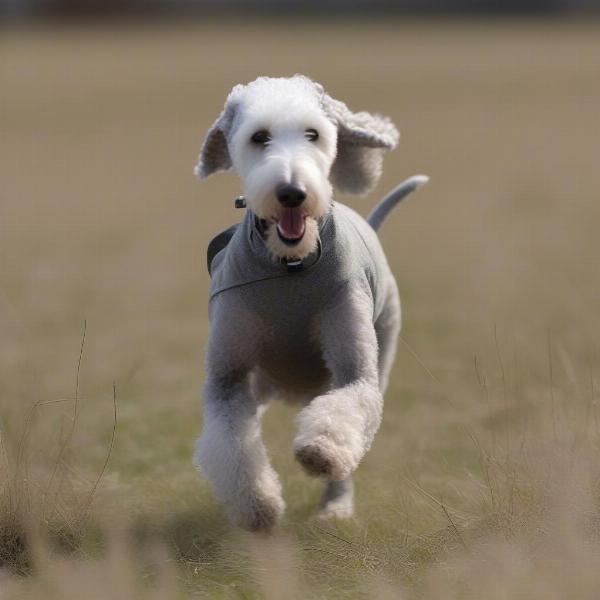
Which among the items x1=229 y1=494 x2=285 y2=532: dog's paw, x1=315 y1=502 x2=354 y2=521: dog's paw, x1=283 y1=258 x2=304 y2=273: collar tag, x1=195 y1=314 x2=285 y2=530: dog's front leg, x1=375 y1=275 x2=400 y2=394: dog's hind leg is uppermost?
x1=283 y1=258 x2=304 y2=273: collar tag

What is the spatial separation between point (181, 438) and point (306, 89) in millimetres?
2691

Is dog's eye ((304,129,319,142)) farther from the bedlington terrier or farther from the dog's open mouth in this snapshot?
the dog's open mouth

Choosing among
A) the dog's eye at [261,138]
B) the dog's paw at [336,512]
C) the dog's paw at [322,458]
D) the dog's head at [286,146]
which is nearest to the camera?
the dog's paw at [322,458]

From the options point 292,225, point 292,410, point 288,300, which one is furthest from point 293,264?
point 292,410

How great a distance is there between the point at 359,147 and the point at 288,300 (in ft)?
2.74

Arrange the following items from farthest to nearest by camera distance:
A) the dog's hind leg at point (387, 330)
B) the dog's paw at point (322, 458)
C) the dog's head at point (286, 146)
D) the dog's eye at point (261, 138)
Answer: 1. the dog's hind leg at point (387, 330)
2. the dog's eye at point (261, 138)
3. the dog's head at point (286, 146)
4. the dog's paw at point (322, 458)

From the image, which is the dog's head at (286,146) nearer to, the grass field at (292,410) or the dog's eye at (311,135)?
the dog's eye at (311,135)

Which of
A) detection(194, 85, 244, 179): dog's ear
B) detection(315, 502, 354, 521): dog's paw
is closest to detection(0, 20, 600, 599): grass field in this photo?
detection(315, 502, 354, 521): dog's paw

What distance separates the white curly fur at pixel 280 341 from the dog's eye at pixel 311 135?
0.01m

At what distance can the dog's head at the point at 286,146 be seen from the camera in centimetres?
420

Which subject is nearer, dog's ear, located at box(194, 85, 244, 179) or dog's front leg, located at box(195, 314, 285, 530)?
dog's front leg, located at box(195, 314, 285, 530)

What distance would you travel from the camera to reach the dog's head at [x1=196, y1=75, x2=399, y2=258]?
420 centimetres

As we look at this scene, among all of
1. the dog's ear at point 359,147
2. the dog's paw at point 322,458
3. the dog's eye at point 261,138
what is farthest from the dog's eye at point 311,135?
the dog's paw at point 322,458

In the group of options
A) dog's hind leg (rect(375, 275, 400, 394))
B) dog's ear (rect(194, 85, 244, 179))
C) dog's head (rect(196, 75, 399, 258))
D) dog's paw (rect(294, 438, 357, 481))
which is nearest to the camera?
dog's paw (rect(294, 438, 357, 481))
